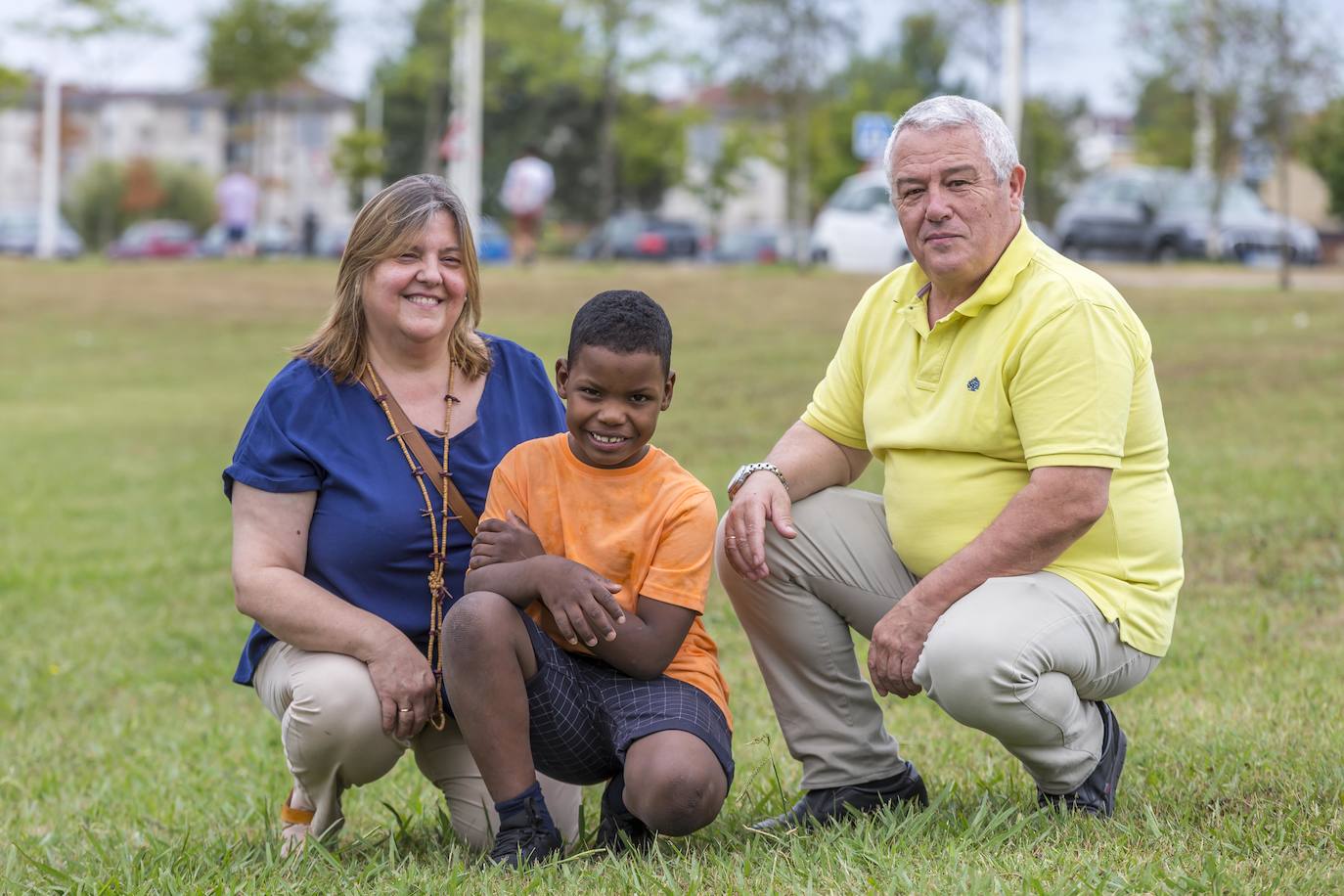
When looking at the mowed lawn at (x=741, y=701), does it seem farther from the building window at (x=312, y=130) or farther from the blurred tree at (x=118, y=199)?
the building window at (x=312, y=130)

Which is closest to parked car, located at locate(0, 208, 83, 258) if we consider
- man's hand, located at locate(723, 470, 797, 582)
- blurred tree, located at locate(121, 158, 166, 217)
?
blurred tree, located at locate(121, 158, 166, 217)

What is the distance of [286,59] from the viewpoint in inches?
1346

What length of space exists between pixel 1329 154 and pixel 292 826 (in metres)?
38.0

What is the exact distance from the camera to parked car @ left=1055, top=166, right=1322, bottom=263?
78.4 feet

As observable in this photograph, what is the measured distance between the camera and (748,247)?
40125mm

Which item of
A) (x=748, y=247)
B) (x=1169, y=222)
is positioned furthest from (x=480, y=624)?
(x=748, y=247)

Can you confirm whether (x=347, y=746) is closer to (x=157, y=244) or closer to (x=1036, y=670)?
(x=1036, y=670)

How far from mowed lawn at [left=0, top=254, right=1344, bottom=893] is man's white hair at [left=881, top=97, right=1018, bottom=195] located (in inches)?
54.0

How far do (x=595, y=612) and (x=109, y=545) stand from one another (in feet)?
20.9

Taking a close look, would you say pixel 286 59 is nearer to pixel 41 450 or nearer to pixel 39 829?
pixel 41 450

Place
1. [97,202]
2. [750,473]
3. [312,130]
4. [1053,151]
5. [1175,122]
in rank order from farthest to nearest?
[312,130], [97,202], [1053,151], [1175,122], [750,473]

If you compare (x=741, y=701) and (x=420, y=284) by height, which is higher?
(x=420, y=284)

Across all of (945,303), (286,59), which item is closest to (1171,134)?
(286,59)

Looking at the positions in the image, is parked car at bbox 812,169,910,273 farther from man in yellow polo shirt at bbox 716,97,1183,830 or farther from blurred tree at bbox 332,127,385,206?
man in yellow polo shirt at bbox 716,97,1183,830
